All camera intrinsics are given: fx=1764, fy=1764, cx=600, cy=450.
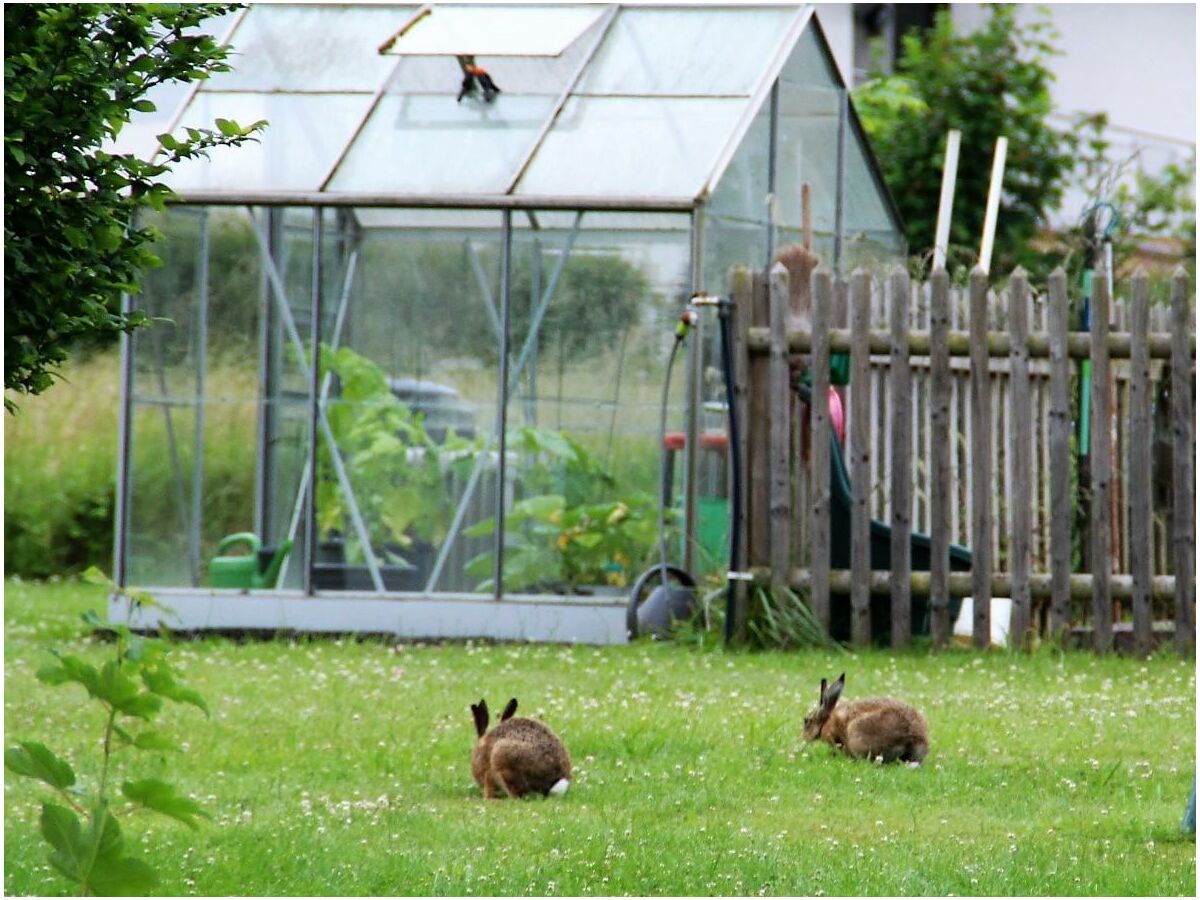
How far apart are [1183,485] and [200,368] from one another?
5678 mm

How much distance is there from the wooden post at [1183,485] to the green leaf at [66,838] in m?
6.87

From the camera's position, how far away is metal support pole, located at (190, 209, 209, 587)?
1059 cm

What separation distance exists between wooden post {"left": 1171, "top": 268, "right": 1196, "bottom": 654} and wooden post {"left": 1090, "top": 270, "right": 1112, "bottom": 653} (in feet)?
1.10

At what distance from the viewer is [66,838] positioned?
9.98ft

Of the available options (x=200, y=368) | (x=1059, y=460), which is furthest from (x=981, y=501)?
(x=200, y=368)

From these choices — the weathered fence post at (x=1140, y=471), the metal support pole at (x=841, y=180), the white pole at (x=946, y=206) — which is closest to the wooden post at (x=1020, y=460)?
the weathered fence post at (x=1140, y=471)

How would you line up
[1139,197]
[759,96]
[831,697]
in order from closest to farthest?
[831,697] < [759,96] < [1139,197]

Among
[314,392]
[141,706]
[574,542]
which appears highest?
[314,392]

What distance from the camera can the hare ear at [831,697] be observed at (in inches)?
234

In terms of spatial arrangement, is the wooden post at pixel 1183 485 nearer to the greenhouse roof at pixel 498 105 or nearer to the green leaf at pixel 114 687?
the greenhouse roof at pixel 498 105

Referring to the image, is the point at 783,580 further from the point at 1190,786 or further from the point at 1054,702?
the point at 1190,786

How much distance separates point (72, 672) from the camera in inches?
121

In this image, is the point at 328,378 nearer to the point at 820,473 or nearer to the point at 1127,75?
the point at 820,473

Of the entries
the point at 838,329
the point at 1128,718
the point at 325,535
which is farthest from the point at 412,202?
the point at 1128,718
